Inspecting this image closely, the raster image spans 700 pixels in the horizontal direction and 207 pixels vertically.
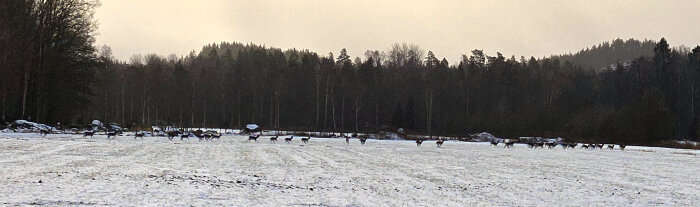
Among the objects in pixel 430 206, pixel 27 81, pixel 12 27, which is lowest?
pixel 430 206

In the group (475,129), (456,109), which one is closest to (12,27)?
(475,129)

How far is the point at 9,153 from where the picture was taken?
19.8 meters

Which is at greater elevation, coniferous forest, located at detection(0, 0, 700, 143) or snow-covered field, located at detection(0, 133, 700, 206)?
coniferous forest, located at detection(0, 0, 700, 143)

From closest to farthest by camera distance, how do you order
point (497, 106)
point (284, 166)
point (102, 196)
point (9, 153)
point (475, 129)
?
point (102, 196)
point (284, 166)
point (9, 153)
point (475, 129)
point (497, 106)

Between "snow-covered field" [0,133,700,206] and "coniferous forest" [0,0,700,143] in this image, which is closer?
"snow-covered field" [0,133,700,206]

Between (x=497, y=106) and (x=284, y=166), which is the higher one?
(x=497, y=106)

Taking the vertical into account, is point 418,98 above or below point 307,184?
above

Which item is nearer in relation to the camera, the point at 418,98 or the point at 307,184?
the point at 307,184

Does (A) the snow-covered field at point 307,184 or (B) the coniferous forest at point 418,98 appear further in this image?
(B) the coniferous forest at point 418,98

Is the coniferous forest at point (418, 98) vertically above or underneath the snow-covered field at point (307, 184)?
above

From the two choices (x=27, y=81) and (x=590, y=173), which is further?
(x=27, y=81)

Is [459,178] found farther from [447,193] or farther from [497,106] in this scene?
[497,106]

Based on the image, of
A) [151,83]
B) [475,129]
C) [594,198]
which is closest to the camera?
[594,198]

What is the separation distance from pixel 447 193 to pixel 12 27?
42160 mm
